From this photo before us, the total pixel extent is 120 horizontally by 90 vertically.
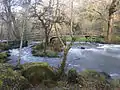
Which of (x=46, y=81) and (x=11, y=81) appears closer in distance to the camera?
(x=11, y=81)

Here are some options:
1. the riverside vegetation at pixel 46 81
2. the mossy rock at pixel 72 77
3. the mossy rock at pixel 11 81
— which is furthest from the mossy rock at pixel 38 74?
the mossy rock at pixel 72 77

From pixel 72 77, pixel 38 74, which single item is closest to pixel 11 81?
pixel 38 74

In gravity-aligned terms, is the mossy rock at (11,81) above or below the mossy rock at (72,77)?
above

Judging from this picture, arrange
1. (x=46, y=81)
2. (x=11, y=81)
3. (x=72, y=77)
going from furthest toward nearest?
(x=72, y=77), (x=46, y=81), (x=11, y=81)

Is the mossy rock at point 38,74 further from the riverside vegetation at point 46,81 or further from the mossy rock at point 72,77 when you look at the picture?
the mossy rock at point 72,77

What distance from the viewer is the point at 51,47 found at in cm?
1969

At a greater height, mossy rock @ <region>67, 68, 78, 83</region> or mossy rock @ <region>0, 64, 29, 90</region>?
mossy rock @ <region>0, 64, 29, 90</region>

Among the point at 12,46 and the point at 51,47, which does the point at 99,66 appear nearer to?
the point at 51,47

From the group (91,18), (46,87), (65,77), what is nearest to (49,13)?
(65,77)

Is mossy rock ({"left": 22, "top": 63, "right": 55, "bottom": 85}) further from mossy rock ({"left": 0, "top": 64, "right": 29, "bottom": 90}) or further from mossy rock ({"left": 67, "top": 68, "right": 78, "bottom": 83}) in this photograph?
mossy rock ({"left": 67, "top": 68, "right": 78, "bottom": 83})

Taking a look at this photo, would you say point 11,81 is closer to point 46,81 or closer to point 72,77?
point 46,81

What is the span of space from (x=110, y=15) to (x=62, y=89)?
877 inches

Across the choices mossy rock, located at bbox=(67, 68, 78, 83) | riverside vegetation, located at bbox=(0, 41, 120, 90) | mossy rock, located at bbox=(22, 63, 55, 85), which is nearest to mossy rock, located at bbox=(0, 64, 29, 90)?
riverside vegetation, located at bbox=(0, 41, 120, 90)

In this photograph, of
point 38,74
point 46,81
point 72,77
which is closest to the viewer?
point 46,81
